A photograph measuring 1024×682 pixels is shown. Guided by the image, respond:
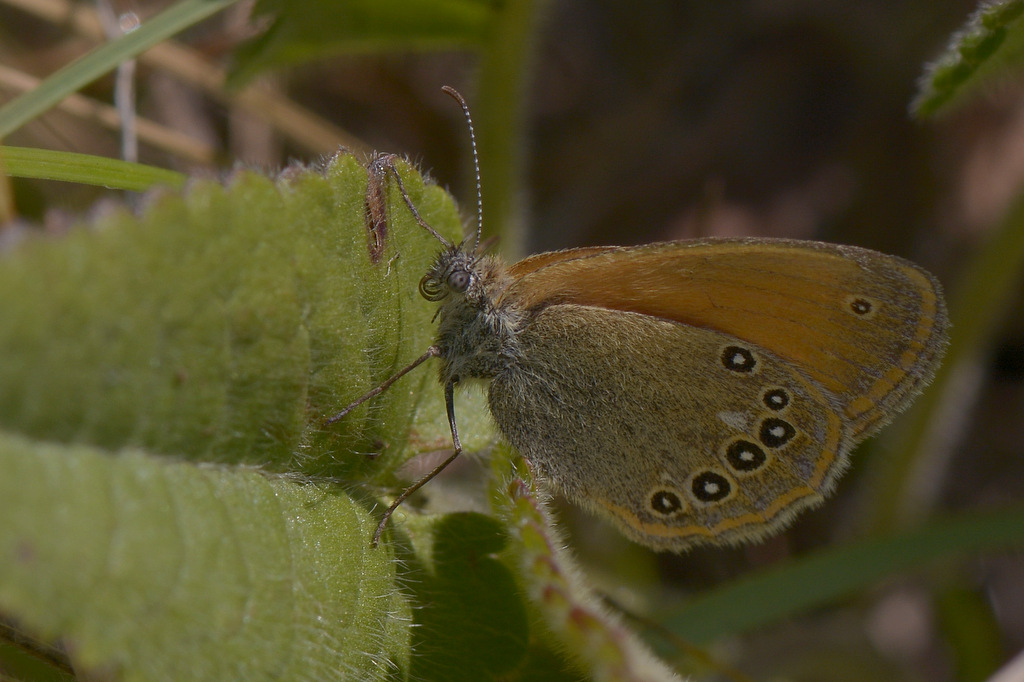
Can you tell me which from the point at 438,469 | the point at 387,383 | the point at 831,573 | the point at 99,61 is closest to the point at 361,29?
the point at 99,61

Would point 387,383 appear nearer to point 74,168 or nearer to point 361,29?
point 74,168

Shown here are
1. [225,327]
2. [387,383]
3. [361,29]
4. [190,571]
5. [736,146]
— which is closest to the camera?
[190,571]

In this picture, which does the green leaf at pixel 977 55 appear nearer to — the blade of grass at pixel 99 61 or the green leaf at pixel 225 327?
the green leaf at pixel 225 327

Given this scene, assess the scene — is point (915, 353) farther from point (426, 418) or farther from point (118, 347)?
point (118, 347)

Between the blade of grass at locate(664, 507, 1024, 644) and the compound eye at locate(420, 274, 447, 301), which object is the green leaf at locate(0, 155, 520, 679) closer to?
the compound eye at locate(420, 274, 447, 301)

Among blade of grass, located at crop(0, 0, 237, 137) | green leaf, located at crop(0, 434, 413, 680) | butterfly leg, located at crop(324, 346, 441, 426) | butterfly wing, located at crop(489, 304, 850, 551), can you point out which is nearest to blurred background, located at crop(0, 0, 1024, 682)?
blade of grass, located at crop(0, 0, 237, 137)

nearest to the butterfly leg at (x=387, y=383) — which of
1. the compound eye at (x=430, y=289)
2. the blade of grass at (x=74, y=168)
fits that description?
the compound eye at (x=430, y=289)

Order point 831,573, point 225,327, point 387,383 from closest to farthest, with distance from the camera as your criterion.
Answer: point 225,327 → point 387,383 → point 831,573
